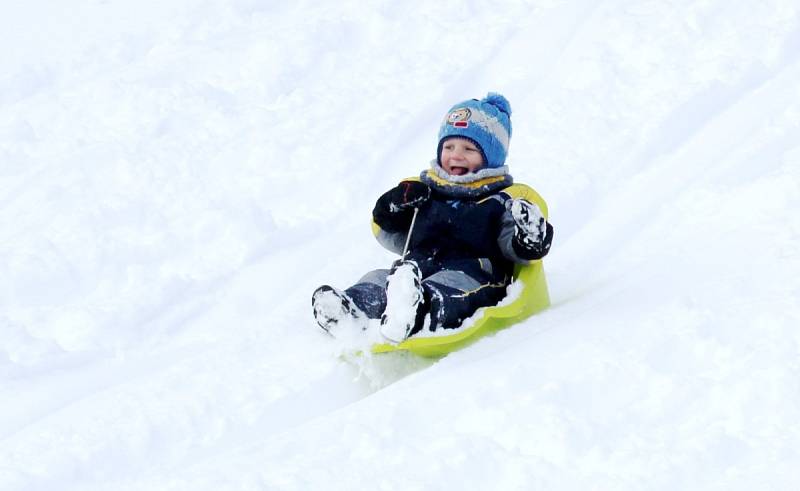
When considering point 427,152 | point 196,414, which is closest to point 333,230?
point 427,152

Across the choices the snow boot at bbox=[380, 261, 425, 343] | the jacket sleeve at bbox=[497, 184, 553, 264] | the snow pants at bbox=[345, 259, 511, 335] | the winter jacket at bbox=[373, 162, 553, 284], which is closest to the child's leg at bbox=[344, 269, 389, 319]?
the snow pants at bbox=[345, 259, 511, 335]

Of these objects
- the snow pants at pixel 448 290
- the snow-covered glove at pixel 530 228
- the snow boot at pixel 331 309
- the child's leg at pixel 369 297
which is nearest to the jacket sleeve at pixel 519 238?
the snow-covered glove at pixel 530 228

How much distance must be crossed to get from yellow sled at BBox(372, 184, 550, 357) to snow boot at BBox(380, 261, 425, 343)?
80 millimetres

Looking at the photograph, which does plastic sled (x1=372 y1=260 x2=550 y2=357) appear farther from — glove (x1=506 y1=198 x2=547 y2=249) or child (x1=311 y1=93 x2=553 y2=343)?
glove (x1=506 y1=198 x2=547 y2=249)

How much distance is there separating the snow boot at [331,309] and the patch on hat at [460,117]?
1.03 meters

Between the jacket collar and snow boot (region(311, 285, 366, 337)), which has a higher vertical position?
the jacket collar

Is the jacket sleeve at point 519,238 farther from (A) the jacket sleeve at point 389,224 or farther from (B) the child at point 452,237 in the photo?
(A) the jacket sleeve at point 389,224

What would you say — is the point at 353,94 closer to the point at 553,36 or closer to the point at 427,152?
the point at 427,152

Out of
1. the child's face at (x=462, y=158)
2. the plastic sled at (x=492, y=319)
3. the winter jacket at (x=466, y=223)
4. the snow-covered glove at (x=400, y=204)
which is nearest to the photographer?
the plastic sled at (x=492, y=319)

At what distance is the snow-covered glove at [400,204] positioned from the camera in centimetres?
400

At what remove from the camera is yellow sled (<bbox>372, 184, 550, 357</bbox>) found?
3.47 metres

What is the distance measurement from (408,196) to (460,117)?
49 centimetres

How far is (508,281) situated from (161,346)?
143 centimetres

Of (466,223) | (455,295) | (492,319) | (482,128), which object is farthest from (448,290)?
(482,128)
